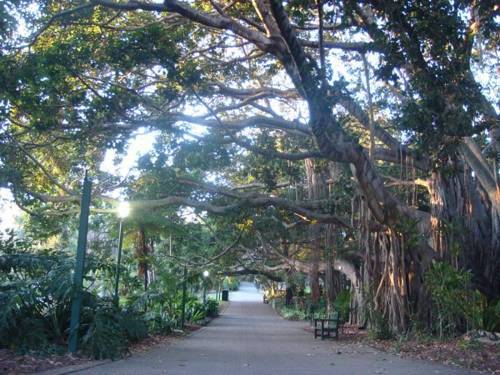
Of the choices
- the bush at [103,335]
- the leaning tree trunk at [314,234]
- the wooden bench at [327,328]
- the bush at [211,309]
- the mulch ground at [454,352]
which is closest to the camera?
the mulch ground at [454,352]

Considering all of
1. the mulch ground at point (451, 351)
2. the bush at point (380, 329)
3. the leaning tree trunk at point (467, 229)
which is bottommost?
the mulch ground at point (451, 351)

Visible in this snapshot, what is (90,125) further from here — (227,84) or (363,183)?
(363,183)

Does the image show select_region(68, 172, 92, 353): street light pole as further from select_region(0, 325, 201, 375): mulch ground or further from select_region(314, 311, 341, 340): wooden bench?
select_region(314, 311, 341, 340): wooden bench

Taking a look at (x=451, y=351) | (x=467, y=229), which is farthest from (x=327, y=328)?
(x=451, y=351)

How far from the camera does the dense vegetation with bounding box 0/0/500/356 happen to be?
9.38m

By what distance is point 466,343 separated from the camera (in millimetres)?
10750

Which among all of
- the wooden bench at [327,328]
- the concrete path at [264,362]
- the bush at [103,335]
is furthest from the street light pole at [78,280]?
the wooden bench at [327,328]

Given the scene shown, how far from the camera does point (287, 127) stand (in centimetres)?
1403

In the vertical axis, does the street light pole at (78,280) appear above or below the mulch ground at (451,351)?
above

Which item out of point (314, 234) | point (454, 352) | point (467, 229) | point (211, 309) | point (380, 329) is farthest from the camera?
point (211, 309)

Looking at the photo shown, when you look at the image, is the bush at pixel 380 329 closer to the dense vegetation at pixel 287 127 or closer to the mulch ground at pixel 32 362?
the dense vegetation at pixel 287 127

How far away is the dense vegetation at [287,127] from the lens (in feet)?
30.8

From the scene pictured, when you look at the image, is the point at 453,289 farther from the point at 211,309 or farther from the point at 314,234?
the point at 211,309

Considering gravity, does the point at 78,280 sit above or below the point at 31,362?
above
